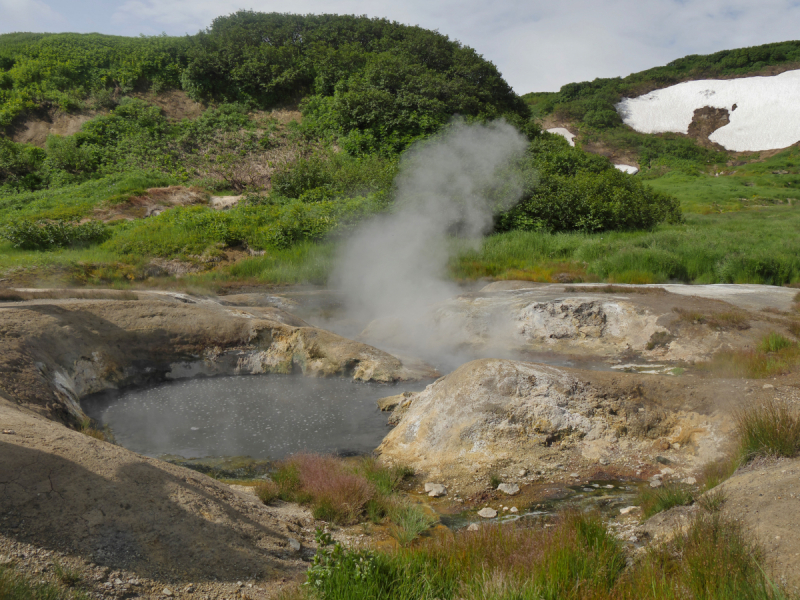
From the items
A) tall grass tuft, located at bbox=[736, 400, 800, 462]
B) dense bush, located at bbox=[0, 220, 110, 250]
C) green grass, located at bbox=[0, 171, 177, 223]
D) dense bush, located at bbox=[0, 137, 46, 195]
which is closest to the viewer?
tall grass tuft, located at bbox=[736, 400, 800, 462]

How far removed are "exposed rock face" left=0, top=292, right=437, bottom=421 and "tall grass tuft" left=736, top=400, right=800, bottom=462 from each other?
4.80 metres

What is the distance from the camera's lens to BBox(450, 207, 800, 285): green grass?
14.3 m

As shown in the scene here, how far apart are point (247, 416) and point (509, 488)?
3.64 m

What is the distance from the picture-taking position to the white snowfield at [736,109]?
51.6 m

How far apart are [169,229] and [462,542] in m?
16.8

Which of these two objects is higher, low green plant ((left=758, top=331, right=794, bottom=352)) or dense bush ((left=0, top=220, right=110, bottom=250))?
dense bush ((left=0, top=220, right=110, bottom=250))

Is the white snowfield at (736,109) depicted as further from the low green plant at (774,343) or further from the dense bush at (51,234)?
the dense bush at (51,234)

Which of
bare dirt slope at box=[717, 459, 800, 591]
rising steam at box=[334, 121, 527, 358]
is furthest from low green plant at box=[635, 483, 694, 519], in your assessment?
rising steam at box=[334, 121, 527, 358]

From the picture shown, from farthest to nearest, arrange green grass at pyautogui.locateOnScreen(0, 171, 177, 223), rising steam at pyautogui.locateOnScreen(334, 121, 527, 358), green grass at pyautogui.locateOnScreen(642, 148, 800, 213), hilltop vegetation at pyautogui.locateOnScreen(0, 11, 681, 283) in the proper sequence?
green grass at pyautogui.locateOnScreen(642, 148, 800, 213)
green grass at pyautogui.locateOnScreen(0, 171, 177, 223)
hilltop vegetation at pyautogui.locateOnScreen(0, 11, 681, 283)
rising steam at pyautogui.locateOnScreen(334, 121, 527, 358)

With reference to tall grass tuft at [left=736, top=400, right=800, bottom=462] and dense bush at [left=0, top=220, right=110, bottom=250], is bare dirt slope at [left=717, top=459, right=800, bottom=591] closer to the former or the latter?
tall grass tuft at [left=736, top=400, right=800, bottom=462]

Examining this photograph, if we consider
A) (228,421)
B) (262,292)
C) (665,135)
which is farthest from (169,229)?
(665,135)

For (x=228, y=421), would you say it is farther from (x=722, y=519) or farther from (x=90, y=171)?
(x=90, y=171)

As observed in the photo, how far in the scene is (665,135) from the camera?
172 ft

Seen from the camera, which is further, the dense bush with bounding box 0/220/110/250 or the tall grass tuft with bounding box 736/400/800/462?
the dense bush with bounding box 0/220/110/250
